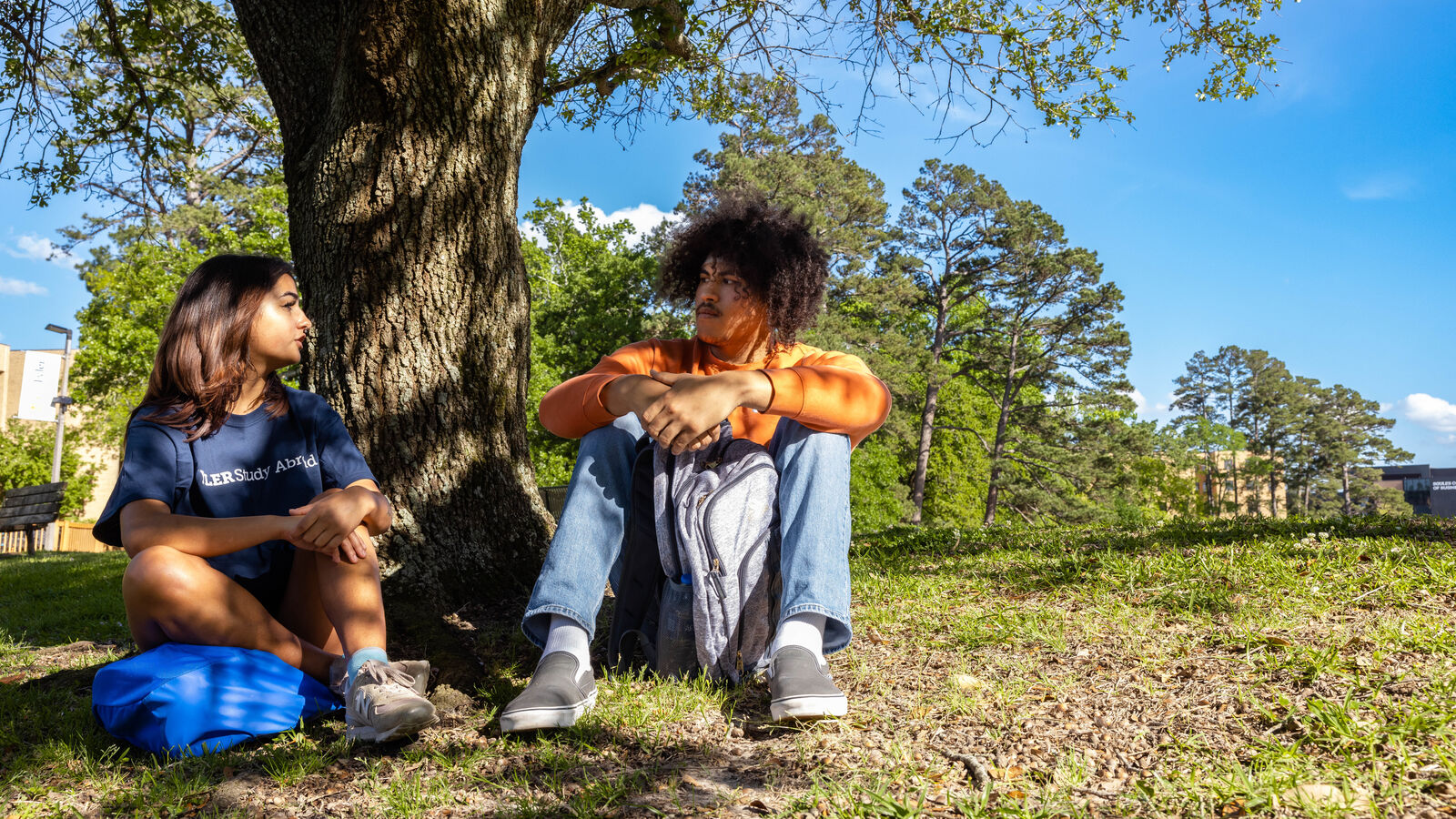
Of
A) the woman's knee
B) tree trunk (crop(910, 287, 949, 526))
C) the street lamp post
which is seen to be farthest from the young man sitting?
tree trunk (crop(910, 287, 949, 526))

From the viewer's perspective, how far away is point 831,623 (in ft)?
8.04

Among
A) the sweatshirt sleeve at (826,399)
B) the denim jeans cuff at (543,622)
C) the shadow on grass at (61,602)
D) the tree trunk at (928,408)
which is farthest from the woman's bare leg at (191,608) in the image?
the tree trunk at (928,408)

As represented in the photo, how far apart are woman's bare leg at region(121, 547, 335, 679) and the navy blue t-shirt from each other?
19 centimetres

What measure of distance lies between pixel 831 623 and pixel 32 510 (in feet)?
50.8

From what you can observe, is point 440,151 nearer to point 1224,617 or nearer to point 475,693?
point 475,693

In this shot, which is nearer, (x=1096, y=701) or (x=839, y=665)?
(x=1096, y=701)

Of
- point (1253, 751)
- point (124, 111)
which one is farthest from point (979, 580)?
point (124, 111)

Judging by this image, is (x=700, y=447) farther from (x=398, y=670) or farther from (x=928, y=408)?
(x=928, y=408)

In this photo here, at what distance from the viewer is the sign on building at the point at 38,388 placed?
99.8 ft

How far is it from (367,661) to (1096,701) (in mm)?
2041

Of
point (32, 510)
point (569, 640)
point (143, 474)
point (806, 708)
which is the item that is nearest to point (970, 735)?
point (806, 708)

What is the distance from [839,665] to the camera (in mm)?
2807

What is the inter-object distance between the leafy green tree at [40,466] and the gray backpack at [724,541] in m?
29.9

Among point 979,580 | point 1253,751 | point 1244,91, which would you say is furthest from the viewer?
point 1244,91
